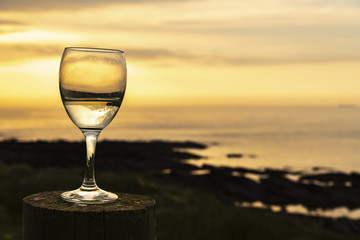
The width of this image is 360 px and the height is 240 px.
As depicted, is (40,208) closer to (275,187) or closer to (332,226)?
(332,226)

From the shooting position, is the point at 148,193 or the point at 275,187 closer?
the point at 148,193

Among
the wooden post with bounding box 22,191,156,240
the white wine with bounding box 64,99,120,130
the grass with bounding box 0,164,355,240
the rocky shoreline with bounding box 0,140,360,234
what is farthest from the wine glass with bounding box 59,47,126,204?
the rocky shoreline with bounding box 0,140,360,234

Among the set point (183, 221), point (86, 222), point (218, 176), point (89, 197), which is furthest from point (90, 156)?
point (218, 176)

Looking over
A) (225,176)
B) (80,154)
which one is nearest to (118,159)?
(80,154)

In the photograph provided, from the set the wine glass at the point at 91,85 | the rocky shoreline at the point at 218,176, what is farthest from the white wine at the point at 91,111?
the rocky shoreline at the point at 218,176

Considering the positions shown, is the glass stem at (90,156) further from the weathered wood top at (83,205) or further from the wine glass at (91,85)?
the weathered wood top at (83,205)

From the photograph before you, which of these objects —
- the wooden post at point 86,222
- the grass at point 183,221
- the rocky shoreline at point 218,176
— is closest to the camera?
the wooden post at point 86,222

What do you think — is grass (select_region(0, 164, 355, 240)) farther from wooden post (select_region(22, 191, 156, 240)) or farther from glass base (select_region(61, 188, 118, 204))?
wooden post (select_region(22, 191, 156, 240))

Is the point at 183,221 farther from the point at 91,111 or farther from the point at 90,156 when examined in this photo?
the point at 91,111
